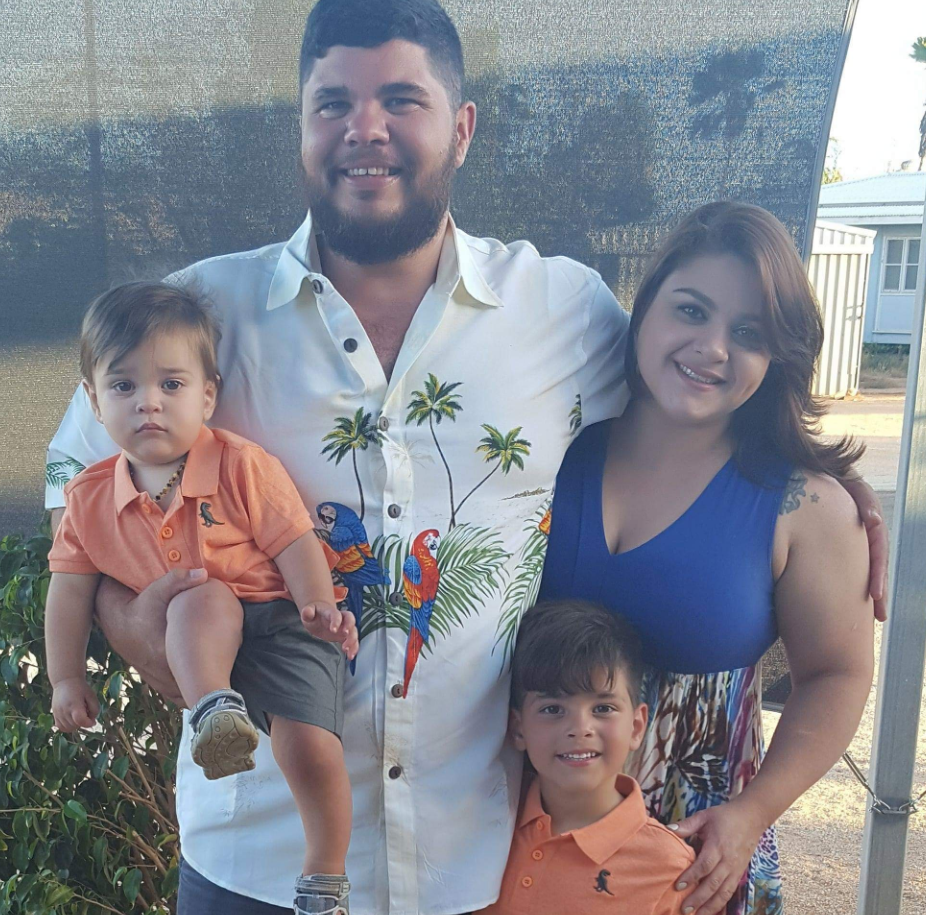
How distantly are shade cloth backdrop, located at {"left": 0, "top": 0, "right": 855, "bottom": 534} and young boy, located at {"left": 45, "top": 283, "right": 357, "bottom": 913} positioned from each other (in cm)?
111

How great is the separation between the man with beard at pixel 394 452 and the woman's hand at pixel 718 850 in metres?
0.34

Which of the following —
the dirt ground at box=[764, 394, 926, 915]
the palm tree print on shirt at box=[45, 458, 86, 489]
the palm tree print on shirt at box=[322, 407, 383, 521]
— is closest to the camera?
the palm tree print on shirt at box=[322, 407, 383, 521]

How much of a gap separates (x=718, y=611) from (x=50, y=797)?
181 centimetres

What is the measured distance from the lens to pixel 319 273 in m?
1.92

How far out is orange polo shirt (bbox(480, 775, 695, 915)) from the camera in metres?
1.74

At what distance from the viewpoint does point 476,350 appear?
1.88m

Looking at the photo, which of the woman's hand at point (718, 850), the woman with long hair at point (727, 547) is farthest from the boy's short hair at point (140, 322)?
the woman's hand at point (718, 850)

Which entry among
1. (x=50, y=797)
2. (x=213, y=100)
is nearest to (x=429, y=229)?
(x=213, y=100)

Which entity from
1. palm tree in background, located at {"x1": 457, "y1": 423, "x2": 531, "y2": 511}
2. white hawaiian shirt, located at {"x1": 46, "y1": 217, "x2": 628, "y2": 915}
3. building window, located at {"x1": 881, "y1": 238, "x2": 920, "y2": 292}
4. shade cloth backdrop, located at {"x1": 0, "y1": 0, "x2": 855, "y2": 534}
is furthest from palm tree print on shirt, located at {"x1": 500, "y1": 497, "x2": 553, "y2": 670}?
building window, located at {"x1": 881, "y1": 238, "x2": 920, "y2": 292}

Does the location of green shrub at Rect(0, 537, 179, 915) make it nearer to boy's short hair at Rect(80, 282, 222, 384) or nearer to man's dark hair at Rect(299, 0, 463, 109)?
boy's short hair at Rect(80, 282, 222, 384)

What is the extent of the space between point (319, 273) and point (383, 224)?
157 mm

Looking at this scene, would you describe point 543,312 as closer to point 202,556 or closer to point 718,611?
point 718,611

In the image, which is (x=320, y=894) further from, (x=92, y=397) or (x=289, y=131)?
(x=289, y=131)

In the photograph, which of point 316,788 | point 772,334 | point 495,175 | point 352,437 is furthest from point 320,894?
point 495,175
